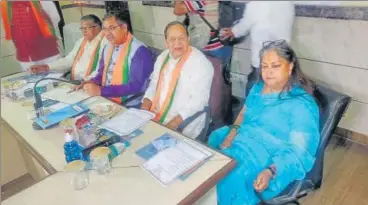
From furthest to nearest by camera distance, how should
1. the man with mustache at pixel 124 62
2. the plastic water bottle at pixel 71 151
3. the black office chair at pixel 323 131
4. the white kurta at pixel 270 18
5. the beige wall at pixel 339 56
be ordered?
the man with mustache at pixel 124 62
the beige wall at pixel 339 56
the black office chair at pixel 323 131
the plastic water bottle at pixel 71 151
the white kurta at pixel 270 18

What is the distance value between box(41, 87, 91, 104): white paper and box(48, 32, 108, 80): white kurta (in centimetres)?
24

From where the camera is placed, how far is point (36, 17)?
1.60 m

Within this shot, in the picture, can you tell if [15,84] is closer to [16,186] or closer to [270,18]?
[16,186]

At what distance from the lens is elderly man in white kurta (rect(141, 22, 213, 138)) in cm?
189

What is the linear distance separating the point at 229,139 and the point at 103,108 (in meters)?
0.71

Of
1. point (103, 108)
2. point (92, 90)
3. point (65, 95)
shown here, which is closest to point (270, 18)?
point (103, 108)

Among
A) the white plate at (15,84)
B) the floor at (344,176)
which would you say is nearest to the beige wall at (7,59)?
the white plate at (15,84)

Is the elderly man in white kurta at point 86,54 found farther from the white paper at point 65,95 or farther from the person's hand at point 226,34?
the person's hand at point 226,34

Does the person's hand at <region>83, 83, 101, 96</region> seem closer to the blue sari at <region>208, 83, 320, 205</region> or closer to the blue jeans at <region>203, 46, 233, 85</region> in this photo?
the blue jeans at <region>203, 46, 233, 85</region>

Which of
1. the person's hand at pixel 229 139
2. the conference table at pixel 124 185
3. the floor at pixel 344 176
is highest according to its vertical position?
the conference table at pixel 124 185

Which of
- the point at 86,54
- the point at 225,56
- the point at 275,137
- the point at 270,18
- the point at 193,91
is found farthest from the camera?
the point at 86,54

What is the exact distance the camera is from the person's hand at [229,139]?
170cm

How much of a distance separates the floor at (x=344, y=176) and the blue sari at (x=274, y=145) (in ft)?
1.84

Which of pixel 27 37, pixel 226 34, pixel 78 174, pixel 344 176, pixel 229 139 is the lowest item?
pixel 344 176
